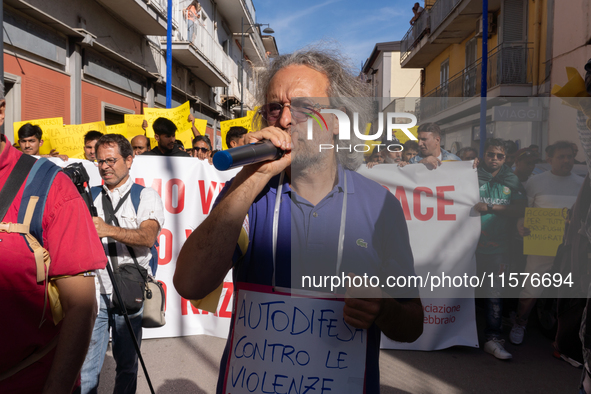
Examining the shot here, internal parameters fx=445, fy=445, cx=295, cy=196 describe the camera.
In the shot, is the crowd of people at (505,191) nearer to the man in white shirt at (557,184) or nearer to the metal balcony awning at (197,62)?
the man in white shirt at (557,184)

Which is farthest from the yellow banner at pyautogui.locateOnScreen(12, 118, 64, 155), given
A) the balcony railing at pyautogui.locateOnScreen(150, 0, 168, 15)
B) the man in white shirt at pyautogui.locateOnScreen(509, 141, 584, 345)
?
the balcony railing at pyautogui.locateOnScreen(150, 0, 168, 15)

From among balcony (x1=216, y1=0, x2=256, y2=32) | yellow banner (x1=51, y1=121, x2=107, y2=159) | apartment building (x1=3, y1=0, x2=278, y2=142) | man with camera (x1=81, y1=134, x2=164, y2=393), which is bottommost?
man with camera (x1=81, y1=134, x2=164, y2=393)

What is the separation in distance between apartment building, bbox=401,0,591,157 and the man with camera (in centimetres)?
618

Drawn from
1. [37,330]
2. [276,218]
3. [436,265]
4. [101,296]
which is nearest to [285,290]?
[276,218]

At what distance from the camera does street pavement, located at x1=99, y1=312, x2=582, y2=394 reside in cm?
360

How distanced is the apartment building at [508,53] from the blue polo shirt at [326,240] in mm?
6669

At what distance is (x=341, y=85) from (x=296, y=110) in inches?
10.6

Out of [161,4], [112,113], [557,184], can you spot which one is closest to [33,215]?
[557,184]

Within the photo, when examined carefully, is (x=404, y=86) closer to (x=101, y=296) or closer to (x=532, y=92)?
(x=532, y=92)

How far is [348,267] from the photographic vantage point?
1281 millimetres

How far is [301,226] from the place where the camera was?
1366 mm

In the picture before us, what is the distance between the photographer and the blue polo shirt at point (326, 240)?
4.30 ft

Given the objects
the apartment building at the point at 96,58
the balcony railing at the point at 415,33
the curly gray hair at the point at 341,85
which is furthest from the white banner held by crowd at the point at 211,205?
the balcony railing at the point at 415,33

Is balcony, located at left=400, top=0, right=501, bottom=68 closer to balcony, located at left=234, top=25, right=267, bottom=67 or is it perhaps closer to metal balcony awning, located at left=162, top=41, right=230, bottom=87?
balcony, located at left=234, top=25, right=267, bottom=67
